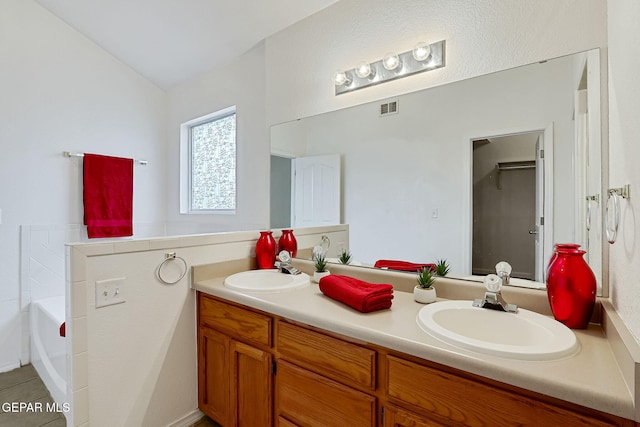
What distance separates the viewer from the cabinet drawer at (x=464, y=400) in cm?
74

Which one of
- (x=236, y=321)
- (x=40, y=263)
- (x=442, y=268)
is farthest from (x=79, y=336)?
(x=40, y=263)

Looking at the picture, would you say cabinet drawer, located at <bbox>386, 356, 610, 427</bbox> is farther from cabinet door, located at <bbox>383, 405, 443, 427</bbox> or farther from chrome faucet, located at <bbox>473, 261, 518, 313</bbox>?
chrome faucet, located at <bbox>473, 261, 518, 313</bbox>

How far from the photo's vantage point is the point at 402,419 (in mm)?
960

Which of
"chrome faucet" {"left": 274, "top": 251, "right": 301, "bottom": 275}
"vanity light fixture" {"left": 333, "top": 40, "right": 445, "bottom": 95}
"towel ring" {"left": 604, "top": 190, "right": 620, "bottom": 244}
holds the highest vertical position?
"vanity light fixture" {"left": 333, "top": 40, "right": 445, "bottom": 95}

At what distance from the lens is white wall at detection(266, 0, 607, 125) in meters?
1.20

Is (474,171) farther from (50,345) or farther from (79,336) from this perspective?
(50,345)

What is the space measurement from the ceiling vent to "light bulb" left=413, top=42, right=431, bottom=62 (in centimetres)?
23

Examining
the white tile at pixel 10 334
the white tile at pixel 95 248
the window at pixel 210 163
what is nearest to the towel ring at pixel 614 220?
the white tile at pixel 95 248

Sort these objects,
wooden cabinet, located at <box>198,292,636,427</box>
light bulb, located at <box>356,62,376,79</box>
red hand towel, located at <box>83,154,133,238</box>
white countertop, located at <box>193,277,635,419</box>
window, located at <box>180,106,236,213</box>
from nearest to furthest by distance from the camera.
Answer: white countertop, located at <box>193,277,635,419</box>, wooden cabinet, located at <box>198,292,636,427</box>, light bulb, located at <box>356,62,376,79</box>, red hand towel, located at <box>83,154,133,238</box>, window, located at <box>180,106,236,213</box>

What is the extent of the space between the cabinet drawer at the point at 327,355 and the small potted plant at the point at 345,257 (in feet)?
1.99

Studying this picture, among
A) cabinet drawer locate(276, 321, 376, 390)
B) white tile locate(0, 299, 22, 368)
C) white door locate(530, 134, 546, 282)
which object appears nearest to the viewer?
cabinet drawer locate(276, 321, 376, 390)

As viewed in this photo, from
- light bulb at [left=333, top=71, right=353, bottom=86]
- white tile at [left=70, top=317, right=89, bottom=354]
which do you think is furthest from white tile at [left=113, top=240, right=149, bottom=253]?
light bulb at [left=333, top=71, right=353, bottom=86]

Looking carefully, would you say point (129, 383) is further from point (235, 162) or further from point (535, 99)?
point (535, 99)

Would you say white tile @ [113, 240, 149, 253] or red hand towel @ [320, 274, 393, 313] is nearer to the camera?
red hand towel @ [320, 274, 393, 313]
